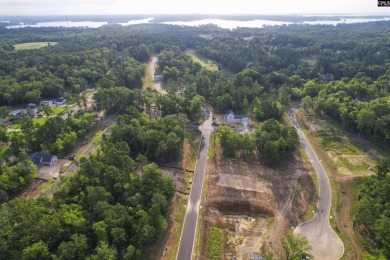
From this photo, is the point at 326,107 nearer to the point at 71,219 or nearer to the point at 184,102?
the point at 184,102

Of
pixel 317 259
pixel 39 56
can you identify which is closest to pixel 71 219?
pixel 317 259

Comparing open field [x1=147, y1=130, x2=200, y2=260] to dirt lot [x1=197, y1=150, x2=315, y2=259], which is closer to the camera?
open field [x1=147, y1=130, x2=200, y2=260]

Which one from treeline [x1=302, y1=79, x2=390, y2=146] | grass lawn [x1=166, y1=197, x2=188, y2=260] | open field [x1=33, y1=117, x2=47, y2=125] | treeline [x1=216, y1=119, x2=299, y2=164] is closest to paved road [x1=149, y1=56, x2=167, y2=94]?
open field [x1=33, y1=117, x2=47, y2=125]

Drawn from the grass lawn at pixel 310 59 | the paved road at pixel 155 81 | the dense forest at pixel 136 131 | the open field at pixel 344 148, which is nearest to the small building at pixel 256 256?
the dense forest at pixel 136 131

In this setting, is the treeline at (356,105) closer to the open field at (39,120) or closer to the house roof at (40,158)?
the house roof at (40,158)

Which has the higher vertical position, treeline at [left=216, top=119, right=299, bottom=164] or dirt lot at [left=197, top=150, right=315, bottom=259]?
treeline at [left=216, top=119, right=299, bottom=164]

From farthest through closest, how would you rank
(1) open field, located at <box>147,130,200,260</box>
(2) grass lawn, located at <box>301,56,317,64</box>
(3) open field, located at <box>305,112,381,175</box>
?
(2) grass lawn, located at <box>301,56,317,64</box> < (3) open field, located at <box>305,112,381,175</box> < (1) open field, located at <box>147,130,200,260</box>

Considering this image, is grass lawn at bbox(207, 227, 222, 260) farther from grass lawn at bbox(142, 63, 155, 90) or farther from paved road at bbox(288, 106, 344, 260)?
grass lawn at bbox(142, 63, 155, 90)
